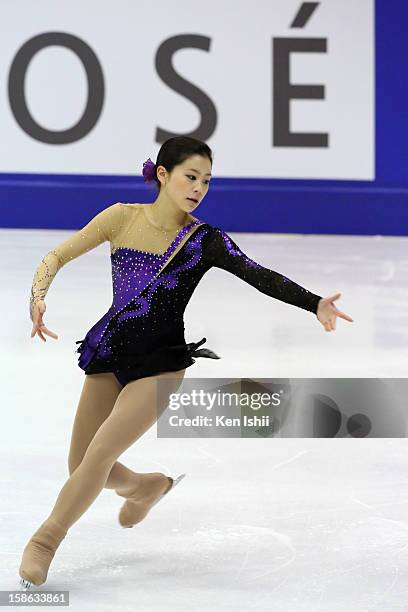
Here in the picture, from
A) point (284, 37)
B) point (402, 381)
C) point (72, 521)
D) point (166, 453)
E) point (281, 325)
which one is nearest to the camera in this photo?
point (72, 521)

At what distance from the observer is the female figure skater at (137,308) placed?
241cm

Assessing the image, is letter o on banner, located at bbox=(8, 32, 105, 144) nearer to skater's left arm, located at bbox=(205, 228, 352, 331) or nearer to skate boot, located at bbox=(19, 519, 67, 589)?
skater's left arm, located at bbox=(205, 228, 352, 331)

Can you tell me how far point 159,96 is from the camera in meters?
8.50

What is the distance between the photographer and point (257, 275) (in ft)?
8.07

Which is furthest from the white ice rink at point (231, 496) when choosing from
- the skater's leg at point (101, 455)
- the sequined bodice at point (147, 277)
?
the sequined bodice at point (147, 277)

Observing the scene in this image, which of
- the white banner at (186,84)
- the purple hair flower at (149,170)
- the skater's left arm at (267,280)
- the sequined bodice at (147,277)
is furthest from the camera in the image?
the white banner at (186,84)

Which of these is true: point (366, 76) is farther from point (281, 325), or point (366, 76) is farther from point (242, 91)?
point (281, 325)

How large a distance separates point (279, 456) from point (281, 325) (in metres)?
1.89

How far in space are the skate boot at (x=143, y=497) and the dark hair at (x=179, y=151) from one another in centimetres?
64

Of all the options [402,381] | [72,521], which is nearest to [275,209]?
[402,381]

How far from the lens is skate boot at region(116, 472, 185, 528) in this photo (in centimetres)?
265

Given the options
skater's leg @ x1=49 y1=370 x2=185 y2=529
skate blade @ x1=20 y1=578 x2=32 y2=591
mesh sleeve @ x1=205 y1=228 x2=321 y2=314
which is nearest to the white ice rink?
skate blade @ x1=20 y1=578 x2=32 y2=591

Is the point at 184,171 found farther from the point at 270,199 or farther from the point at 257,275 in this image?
the point at 270,199

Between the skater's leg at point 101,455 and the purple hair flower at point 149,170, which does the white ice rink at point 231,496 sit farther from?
the purple hair flower at point 149,170
